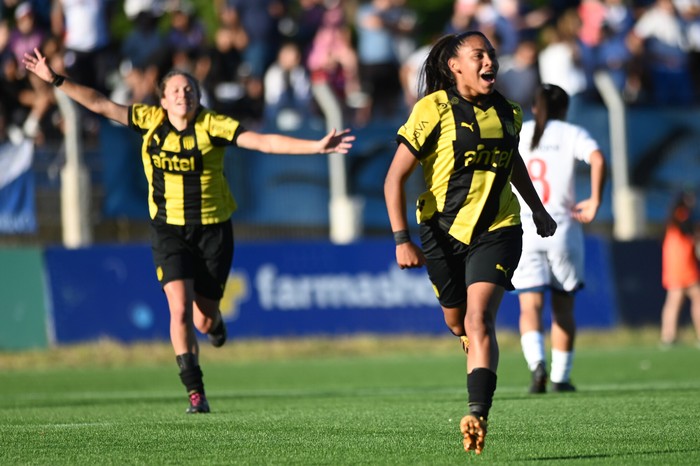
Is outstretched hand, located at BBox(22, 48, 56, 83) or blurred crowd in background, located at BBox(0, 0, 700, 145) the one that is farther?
blurred crowd in background, located at BBox(0, 0, 700, 145)

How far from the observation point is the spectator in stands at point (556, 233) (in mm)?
11203

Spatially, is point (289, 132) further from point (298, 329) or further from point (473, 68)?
point (473, 68)

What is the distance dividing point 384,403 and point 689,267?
29.3 ft

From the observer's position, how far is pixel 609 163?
63.9ft

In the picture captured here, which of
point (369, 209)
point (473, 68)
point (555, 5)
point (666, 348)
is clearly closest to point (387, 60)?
point (369, 209)

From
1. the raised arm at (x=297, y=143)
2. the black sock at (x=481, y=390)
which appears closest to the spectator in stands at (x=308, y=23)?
the raised arm at (x=297, y=143)

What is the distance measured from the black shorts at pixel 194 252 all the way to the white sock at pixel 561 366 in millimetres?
2837

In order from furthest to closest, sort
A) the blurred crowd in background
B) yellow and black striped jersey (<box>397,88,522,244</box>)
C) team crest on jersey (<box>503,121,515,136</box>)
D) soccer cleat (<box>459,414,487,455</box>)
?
the blurred crowd in background → team crest on jersey (<box>503,121,515,136</box>) → yellow and black striped jersey (<box>397,88,522,244</box>) → soccer cleat (<box>459,414,487,455</box>)

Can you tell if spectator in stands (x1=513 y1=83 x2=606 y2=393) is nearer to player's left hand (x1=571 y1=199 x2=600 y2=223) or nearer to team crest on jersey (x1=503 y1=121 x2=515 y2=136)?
player's left hand (x1=571 y1=199 x2=600 y2=223)

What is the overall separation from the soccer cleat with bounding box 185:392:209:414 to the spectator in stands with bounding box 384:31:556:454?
8.95 ft

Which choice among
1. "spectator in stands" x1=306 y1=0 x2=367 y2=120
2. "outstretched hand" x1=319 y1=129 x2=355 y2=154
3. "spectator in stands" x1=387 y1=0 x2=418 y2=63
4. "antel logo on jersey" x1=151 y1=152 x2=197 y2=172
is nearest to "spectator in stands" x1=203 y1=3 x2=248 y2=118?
"spectator in stands" x1=306 y1=0 x2=367 y2=120

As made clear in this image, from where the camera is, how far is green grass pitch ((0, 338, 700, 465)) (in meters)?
7.15

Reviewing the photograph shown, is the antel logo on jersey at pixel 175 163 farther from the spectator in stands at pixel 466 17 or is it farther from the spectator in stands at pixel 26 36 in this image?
the spectator in stands at pixel 466 17

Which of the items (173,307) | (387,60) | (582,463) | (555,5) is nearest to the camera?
(582,463)
